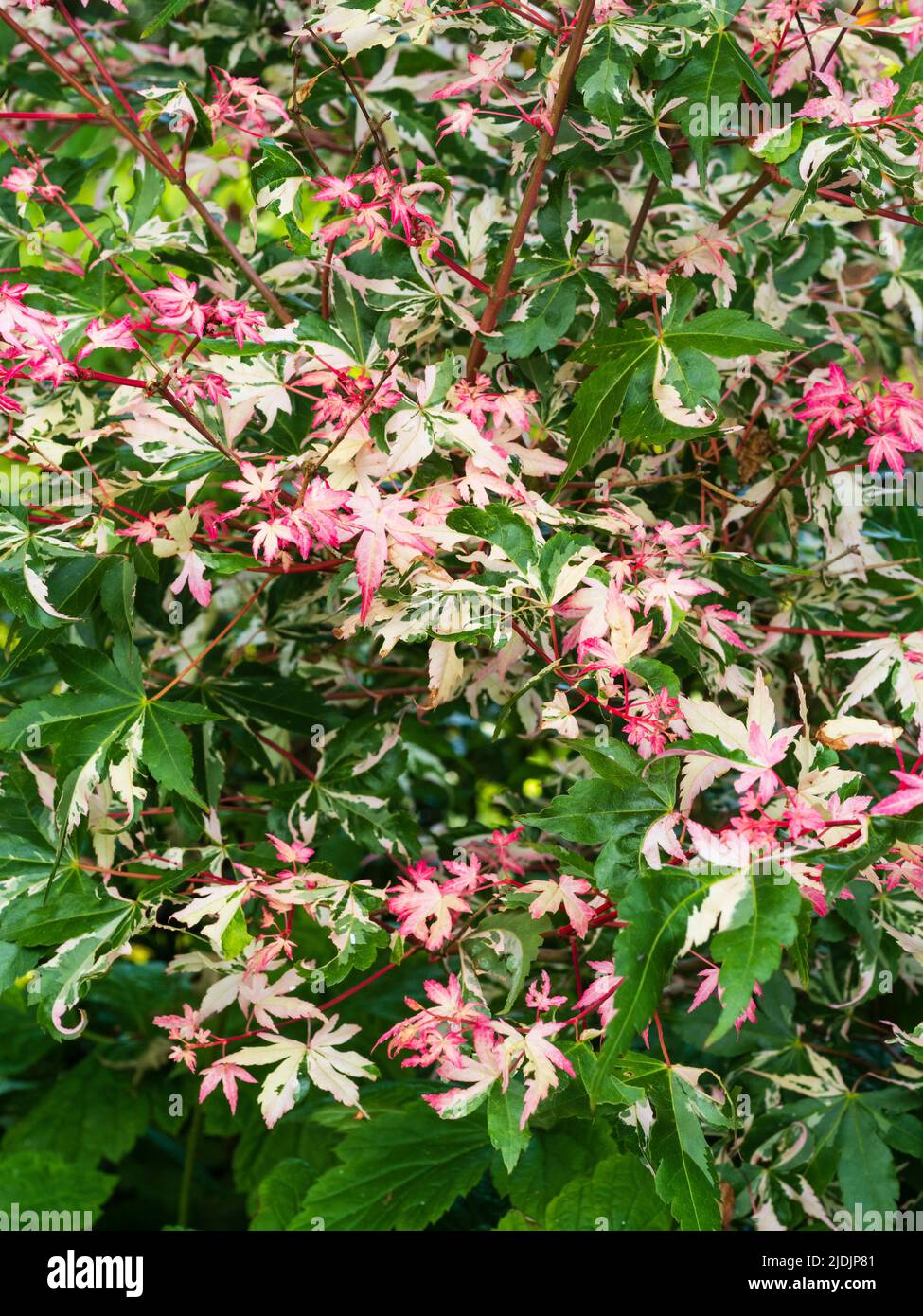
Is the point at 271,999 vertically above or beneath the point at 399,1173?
above

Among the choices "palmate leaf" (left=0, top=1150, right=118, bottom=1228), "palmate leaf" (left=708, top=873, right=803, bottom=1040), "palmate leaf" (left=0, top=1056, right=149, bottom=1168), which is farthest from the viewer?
"palmate leaf" (left=0, top=1056, right=149, bottom=1168)

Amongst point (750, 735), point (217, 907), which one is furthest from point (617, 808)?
point (217, 907)

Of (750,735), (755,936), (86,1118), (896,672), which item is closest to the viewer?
(755,936)

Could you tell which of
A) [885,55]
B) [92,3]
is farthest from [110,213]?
[885,55]

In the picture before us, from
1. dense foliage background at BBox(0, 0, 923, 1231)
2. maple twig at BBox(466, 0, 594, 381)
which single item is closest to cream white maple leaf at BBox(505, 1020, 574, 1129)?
dense foliage background at BBox(0, 0, 923, 1231)

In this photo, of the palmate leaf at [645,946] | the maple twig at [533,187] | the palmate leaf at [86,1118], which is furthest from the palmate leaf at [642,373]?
the palmate leaf at [86,1118]

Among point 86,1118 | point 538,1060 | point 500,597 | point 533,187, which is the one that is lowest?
point 86,1118

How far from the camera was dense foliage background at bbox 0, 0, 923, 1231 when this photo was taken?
3.10 feet

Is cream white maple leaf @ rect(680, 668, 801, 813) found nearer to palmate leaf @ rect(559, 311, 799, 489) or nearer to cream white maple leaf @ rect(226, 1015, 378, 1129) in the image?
palmate leaf @ rect(559, 311, 799, 489)

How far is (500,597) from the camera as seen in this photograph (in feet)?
3.14

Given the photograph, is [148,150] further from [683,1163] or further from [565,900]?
[683,1163]

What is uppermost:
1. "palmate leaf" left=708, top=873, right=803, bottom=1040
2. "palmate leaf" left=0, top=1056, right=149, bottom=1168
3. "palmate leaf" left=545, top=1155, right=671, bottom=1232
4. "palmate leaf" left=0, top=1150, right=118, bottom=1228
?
"palmate leaf" left=708, top=873, right=803, bottom=1040

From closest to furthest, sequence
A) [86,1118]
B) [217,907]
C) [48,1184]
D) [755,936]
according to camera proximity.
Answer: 1. [755,936]
2. [217,907]
3. [48,1184]
4. [86,1118]

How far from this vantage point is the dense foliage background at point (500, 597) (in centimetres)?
95
